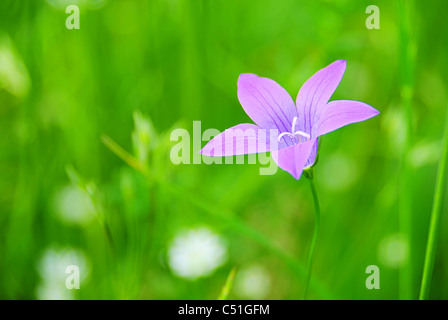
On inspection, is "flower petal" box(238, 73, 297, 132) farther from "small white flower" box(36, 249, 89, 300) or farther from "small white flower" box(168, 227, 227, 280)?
"small white flower" box(36, 249, 89, 300)

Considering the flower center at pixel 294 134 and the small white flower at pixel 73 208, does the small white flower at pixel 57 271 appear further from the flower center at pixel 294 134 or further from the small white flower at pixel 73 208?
the flower center at pixel 294 134

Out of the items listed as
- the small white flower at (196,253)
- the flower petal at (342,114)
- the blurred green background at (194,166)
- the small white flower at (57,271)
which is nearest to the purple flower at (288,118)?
the flower petal at (342,114)

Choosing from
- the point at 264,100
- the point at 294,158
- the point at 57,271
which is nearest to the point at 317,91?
the point at 264,100

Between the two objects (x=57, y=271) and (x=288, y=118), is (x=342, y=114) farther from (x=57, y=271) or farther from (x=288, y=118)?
(x=57, y=271)

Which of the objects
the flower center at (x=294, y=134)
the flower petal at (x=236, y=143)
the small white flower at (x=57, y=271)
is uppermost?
the flower center at (x=294, y=134)

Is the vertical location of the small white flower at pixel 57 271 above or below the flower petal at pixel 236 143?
below
